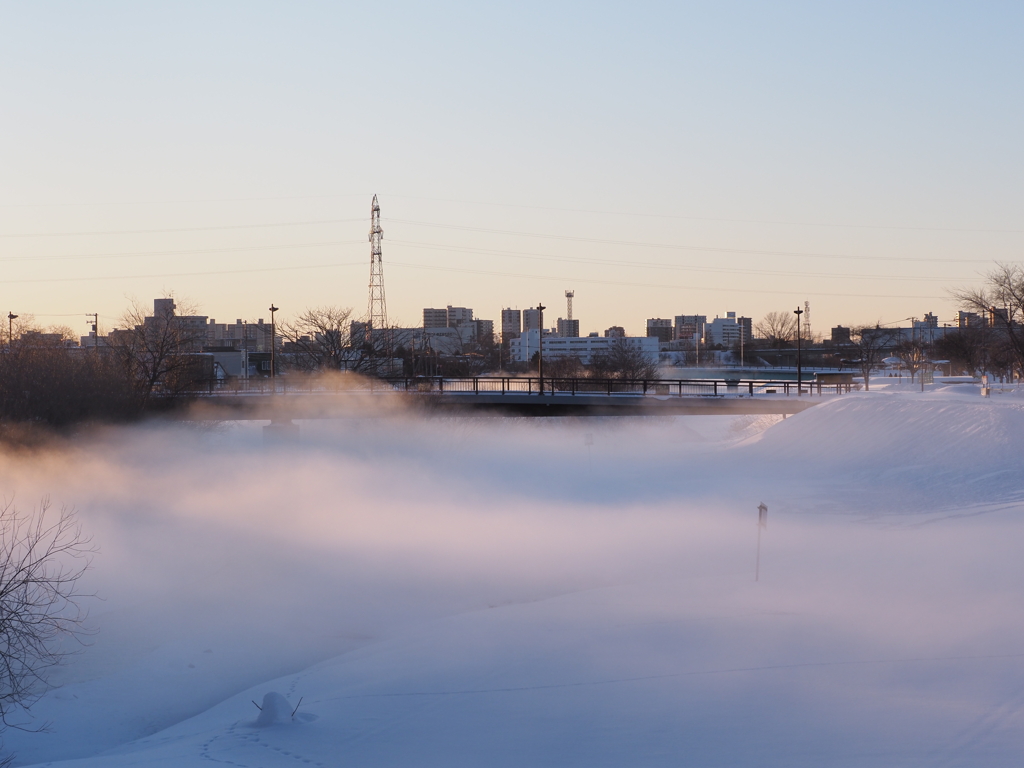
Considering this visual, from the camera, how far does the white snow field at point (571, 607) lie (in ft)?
41.5

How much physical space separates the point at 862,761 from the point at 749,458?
33324 mm

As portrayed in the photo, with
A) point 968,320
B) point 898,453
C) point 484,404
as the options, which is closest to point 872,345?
point 968,320

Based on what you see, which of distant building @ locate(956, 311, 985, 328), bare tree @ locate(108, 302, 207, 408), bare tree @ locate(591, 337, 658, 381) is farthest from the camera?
bare tree @ locate(591, 337, 658, 381)

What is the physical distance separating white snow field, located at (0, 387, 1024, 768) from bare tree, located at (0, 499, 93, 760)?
65 cm

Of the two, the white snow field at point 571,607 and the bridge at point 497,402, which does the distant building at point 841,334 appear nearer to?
the bridge at point 497,402

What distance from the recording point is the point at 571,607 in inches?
809

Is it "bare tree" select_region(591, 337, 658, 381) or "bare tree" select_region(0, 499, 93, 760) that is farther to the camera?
"bare tree" select_region(591, 337, 658, 381)

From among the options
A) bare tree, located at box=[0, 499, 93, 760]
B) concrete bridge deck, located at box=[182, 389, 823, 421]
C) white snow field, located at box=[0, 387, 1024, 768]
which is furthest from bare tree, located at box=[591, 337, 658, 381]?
bare tree, located at box=[0, 499, 93, 760]

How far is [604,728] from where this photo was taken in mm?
12781

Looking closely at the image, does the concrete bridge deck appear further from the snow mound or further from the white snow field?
the snow mound

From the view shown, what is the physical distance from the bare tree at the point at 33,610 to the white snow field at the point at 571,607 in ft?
2.13

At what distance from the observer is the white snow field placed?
1266cm

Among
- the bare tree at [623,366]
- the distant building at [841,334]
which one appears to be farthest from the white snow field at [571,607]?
the distant building at [841,334]

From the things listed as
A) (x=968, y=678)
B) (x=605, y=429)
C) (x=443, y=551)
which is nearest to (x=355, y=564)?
(x=443, y=551)
